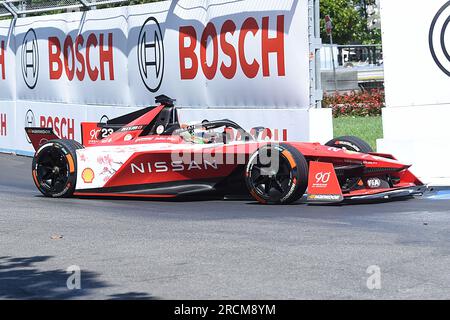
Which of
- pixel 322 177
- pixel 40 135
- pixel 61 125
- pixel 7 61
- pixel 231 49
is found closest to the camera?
pixel 322 177

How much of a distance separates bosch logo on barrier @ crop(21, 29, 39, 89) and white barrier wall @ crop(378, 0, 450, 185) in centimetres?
895

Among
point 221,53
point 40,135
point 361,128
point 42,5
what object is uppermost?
point 42,5

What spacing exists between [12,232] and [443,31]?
5925 mm

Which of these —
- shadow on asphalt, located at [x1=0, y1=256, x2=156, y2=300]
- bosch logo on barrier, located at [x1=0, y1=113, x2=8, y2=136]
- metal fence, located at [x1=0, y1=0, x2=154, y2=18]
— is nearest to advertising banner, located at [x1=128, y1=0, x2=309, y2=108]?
metal fence, located at [x1=0, y1=0, x2=154, y2=18]

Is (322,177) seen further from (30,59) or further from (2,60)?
(2,60)

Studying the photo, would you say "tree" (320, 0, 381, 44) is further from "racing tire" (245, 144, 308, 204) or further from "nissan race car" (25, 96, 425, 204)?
"racing tire" (245, 144, 308, 204)

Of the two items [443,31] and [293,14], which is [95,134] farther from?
[443,31]

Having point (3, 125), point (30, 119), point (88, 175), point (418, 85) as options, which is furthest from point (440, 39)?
point (3, 125)

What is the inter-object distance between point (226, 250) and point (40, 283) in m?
1.56

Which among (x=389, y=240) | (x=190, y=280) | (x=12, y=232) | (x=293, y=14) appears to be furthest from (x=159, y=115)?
(x=190, y=280)

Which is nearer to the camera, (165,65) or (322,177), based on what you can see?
(322,177)

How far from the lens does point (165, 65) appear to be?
48.7 ft

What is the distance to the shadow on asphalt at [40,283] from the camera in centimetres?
550

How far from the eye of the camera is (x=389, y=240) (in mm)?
7180
